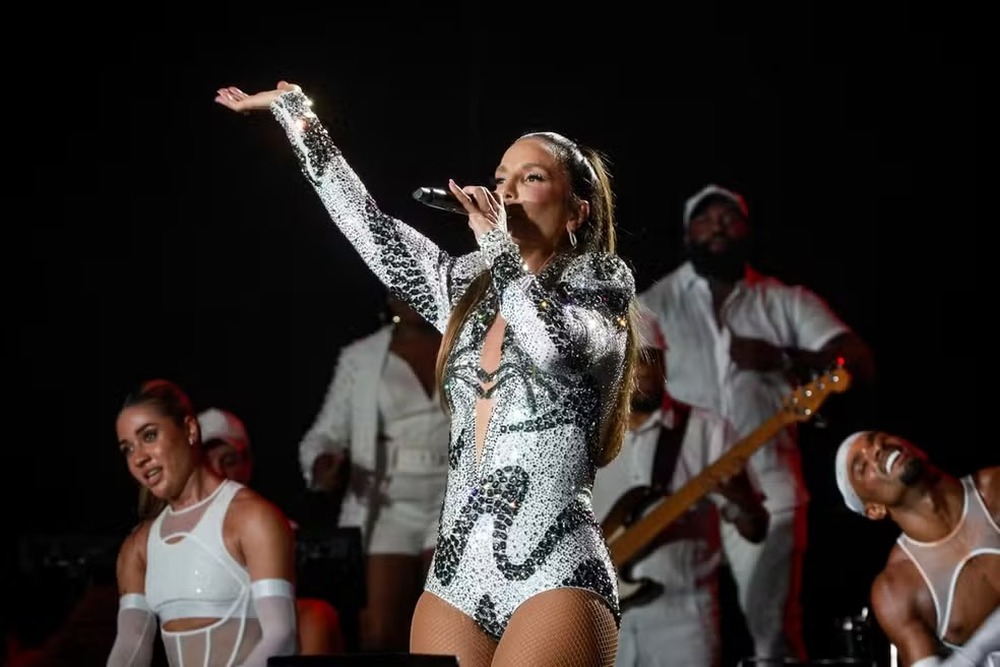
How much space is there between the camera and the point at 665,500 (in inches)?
243

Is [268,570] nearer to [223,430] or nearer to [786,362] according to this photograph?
[223,430]

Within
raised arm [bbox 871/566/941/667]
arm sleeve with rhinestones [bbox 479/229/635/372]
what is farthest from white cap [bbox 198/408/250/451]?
arm sleeve with rhinestones [bbox 479/229/635/372]

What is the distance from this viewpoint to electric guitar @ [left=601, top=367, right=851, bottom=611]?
6.08 metres

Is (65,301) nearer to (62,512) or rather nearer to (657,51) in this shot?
(62,512)

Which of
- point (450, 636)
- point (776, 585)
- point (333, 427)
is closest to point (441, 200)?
point (450, 636)

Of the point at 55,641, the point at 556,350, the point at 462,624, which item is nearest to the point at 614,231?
the point at 556,350

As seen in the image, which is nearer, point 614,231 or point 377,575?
point 614,231

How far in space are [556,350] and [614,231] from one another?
1.88 feet

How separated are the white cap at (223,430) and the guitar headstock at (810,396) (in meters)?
2.32

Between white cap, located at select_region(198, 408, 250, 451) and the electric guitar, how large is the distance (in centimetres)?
156

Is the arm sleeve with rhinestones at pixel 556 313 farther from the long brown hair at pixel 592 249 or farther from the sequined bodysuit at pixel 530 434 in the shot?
the long brown hair at pixel 592 249

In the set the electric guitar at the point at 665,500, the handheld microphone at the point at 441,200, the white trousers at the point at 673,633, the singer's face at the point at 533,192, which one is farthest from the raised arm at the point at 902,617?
the handheld microphone at the point at 441,200

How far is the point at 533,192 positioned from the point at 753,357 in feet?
12.2

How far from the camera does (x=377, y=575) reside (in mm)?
6348
